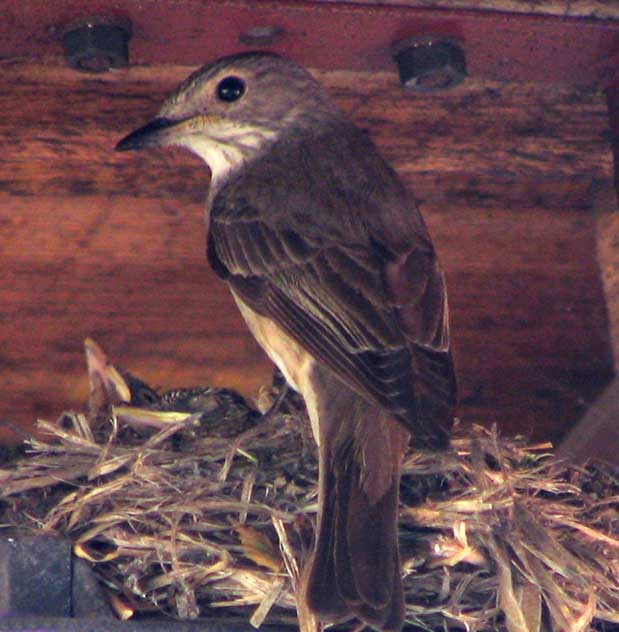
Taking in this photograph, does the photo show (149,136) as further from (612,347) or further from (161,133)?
(612,347)

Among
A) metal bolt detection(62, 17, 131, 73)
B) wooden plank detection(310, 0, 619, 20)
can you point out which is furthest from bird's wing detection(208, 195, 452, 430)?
wooden plank detection(310, 0, 619, 20)

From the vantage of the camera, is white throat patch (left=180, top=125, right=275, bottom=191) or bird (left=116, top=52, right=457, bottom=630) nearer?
bird (left=116, top=52, right=457, bottom=630)

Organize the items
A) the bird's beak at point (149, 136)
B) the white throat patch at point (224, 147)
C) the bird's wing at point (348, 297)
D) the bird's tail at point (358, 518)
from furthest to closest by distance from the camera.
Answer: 1. the white throat patch at point (224, 147)
2. the bird's beak at point (149, 136)
3. the bird's wing at point (348, 297)
4. the bird's tail at point (358, 518)

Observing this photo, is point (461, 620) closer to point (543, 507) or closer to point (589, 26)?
point (543, 507)

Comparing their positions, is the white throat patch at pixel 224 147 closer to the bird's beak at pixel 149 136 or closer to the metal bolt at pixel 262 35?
the bird's beak at pixel 149 136

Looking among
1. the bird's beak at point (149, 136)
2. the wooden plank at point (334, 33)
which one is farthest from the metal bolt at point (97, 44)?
the bird's beak at point (149, 136)

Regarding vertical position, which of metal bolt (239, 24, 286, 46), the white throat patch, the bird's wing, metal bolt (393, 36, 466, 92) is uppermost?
metal bolt (239, 24, 286, 46)

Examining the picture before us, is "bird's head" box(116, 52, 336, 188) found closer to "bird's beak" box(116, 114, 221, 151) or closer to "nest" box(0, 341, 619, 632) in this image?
"bird's beak" box(116, 114, 221, 151)
